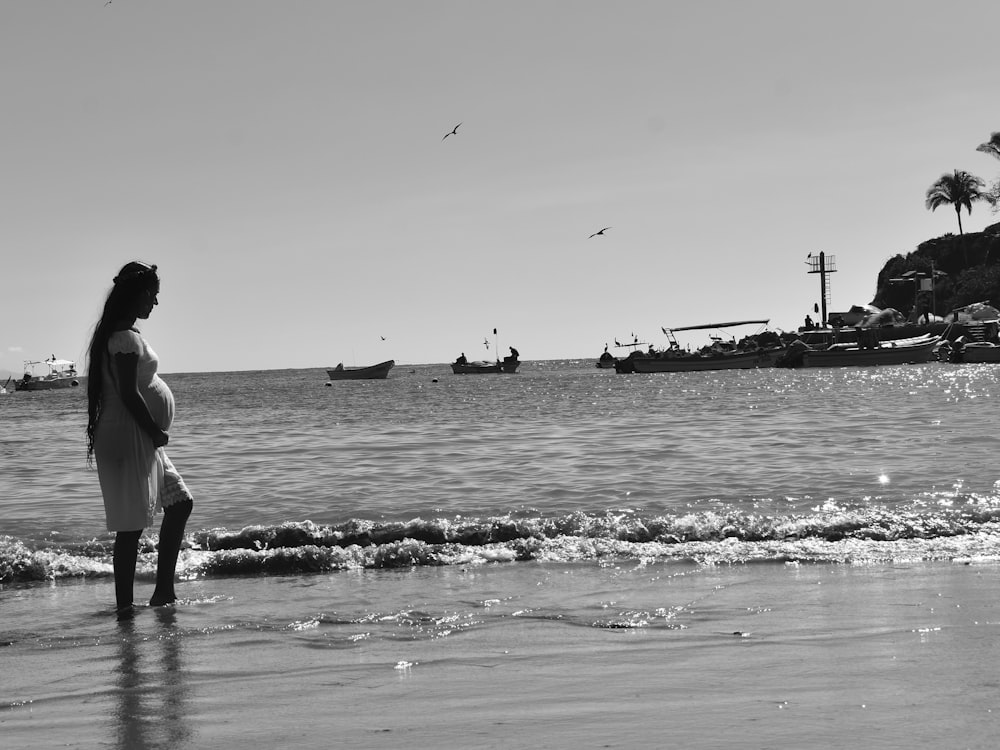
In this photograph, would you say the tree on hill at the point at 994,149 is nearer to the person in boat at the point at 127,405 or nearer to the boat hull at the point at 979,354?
the boat hull at the point at 979,354

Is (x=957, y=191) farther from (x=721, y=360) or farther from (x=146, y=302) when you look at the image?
(x=146, y=302)

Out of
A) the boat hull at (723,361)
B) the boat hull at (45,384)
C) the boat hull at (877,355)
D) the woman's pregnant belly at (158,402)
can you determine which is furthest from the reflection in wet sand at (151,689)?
the boat hull at (45,384)

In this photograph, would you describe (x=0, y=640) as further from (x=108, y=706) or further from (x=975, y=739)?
(x=975, y=739)

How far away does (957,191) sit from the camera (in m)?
91.2

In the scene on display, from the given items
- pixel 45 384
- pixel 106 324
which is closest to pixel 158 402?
pixel 106 324

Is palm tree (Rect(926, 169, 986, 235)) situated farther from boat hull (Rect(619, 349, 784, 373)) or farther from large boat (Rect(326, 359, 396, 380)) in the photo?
large boat (Rect(326, 359, 396, 380))

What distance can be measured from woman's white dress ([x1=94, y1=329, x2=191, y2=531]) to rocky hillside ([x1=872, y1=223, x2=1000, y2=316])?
8974cm

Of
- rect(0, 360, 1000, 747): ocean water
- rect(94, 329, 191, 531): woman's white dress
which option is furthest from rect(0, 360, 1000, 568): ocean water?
rect(94, 329, 191, 531): woman's white dress

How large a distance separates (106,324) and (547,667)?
10.5 feet

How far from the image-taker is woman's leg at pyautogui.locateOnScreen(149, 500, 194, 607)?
19.9 feet

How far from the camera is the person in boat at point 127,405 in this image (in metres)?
5.69

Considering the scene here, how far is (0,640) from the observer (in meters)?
5.37

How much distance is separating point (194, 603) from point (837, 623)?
3789 mm

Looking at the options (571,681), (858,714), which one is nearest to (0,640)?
(571,681)
